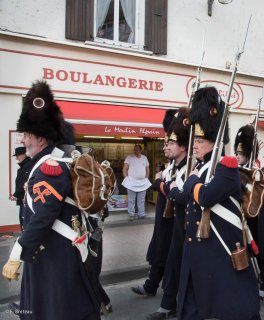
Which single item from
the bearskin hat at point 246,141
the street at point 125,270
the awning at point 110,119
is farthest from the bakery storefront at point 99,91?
the bearskin hat at point 246,141

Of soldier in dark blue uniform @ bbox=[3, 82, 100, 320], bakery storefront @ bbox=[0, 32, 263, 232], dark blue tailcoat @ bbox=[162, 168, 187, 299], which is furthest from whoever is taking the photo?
bakery storefront @ bbox=[0, 32, 263, 232]

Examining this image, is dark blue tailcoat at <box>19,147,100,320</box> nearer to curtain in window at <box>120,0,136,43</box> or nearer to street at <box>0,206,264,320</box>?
street at <box>0,206,264,320</box>

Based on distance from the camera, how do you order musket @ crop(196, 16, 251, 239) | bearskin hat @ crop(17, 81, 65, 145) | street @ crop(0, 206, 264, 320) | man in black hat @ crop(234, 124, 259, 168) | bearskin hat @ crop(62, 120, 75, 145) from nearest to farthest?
musket @ crop(196, 16, 251, 239) → bearskin hat @ crop(17, 81, 65, 145) → bearskin hat @ crop(62, 120, 75, 145) → street @ crop(0, 206, 264, 320) → man in black hat @ crop(234, 124, 259, 168)

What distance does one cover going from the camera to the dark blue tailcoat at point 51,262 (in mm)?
2668

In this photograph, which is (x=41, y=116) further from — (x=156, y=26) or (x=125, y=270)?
(x=156, y=26)

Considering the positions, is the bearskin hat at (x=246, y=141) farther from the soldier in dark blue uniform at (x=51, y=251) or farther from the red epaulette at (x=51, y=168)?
the red epaulette at (x=51, y=168)

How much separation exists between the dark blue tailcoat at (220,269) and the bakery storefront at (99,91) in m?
4.80

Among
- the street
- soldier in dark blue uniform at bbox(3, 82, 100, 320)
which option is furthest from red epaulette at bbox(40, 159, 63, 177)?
the street

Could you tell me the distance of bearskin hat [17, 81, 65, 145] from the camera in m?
2.95

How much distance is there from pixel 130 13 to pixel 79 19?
58.7 inches

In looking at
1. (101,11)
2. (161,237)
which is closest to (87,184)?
(161,237)

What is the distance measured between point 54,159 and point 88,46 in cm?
642

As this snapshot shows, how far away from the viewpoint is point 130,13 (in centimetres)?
966

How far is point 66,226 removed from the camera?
2.80 meters
